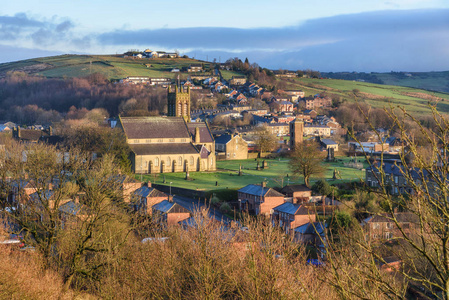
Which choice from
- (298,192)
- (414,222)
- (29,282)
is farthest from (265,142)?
(414,222)

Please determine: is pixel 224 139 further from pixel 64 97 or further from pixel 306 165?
pixel 64 97

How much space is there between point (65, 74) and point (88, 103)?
3953cm

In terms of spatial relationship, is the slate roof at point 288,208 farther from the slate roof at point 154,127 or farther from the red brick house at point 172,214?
the slate roof at point 154,127

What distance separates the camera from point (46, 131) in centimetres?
8275

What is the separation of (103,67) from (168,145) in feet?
374

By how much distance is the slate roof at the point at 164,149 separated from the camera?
65.7 meters

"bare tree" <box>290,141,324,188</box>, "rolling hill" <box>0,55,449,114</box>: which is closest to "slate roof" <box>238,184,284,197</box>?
"bare tree" <box>290,141,324,188</box>

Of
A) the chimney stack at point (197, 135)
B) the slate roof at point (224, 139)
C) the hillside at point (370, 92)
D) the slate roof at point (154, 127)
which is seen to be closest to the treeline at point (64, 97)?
the slate roof at point (224, 139)

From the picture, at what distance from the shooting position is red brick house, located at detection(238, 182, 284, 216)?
45.3 metres

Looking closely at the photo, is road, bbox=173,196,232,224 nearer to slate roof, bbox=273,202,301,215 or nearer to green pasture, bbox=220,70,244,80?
slate roof, bbox=273,202,301,215

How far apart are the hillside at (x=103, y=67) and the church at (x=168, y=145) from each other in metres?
95.6

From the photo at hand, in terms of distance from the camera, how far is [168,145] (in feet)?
226

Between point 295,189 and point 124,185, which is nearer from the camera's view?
point 124,185

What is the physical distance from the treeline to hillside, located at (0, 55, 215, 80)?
9.66 m
